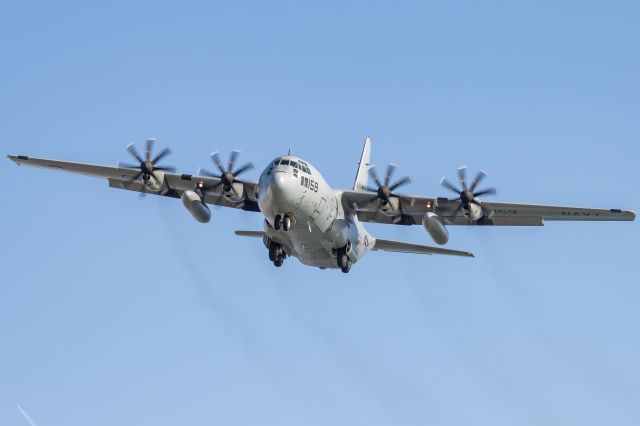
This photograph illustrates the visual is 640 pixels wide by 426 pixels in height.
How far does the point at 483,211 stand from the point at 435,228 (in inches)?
127

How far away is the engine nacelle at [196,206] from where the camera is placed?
37.4 meters

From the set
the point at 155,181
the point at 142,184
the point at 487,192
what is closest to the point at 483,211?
the point at 487,192

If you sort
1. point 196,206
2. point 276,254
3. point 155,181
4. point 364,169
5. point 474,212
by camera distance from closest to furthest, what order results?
point 474,212, point 196,206, point 276,254, point 155,181, point 364,169

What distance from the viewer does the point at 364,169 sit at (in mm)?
46062

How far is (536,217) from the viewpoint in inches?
1479

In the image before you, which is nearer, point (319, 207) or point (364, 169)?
point (319, 207)

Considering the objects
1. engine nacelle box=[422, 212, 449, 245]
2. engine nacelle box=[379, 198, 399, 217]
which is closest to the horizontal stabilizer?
engine nacelle box=[379, 198, 399, 217]

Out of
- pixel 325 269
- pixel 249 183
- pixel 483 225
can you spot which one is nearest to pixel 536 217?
pixel 483 225

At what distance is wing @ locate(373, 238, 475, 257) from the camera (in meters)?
37.9

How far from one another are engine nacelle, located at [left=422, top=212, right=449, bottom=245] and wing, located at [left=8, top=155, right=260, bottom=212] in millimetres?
7392

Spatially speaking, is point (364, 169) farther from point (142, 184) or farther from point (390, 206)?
point (142, 184)

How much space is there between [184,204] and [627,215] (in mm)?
17220

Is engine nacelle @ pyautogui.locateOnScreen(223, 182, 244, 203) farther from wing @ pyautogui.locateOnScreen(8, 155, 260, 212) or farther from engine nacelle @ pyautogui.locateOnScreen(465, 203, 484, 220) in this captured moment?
engine nacelle @ pyautogui.locateOnScreen(465, 203, 484, 220)

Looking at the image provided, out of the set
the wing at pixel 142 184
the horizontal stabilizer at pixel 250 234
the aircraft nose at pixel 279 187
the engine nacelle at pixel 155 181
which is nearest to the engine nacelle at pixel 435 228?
the aircraft nose at pixel 279 187
